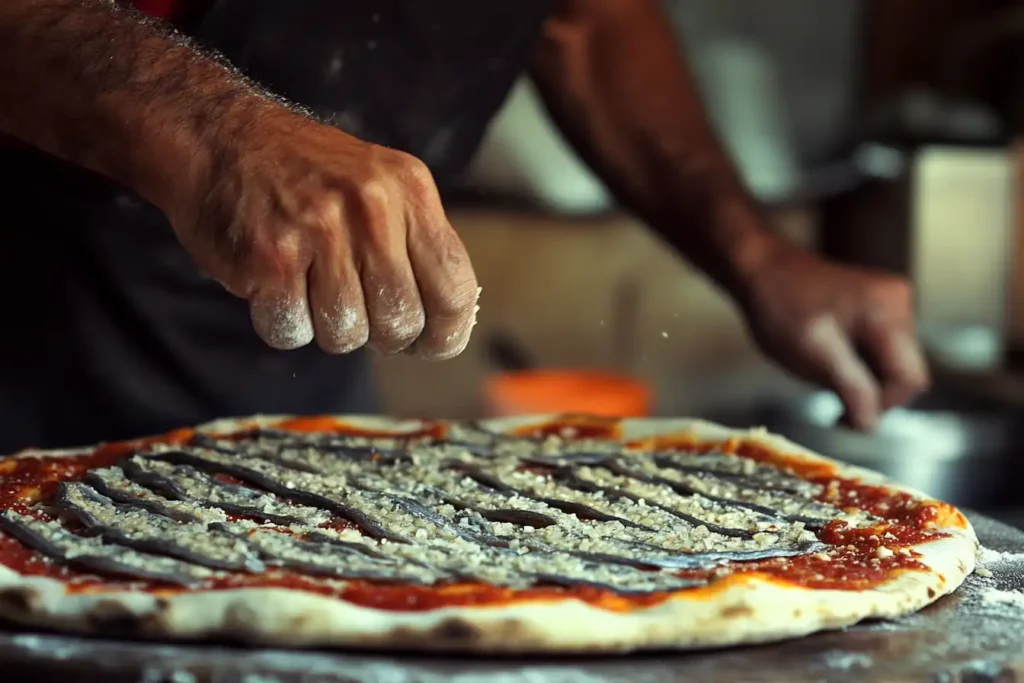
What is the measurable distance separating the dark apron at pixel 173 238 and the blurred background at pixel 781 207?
48.8 inches

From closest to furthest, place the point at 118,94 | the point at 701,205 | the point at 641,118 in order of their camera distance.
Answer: the point at 118,94 → the point at 701,205 → the point at 641,118

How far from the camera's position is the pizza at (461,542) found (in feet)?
2.87

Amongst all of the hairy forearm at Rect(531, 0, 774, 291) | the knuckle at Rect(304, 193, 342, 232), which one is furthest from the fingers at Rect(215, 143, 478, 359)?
the hairy forearm at Rect(531, 0, 774, 291)

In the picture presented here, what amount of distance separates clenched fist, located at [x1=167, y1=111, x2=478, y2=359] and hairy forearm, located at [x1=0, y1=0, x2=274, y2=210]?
0.03 meters

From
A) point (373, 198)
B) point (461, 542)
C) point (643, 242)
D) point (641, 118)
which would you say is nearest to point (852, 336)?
point (641, 118)

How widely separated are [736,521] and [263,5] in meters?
0.88

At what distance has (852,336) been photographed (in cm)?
169

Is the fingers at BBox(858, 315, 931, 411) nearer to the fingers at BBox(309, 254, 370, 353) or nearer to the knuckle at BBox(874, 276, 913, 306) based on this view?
the knuckle at BBox(874, 276, 913, 306)

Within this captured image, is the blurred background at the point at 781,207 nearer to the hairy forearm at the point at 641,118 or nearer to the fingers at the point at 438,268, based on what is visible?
the hairy forearm at the point at 641,118

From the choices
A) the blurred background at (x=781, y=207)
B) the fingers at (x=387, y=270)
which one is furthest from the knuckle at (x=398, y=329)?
the blurred background at (x=781, y=207)

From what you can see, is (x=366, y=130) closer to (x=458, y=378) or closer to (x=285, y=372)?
(x=285, y=372)

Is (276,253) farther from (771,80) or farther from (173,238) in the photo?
(771,80)

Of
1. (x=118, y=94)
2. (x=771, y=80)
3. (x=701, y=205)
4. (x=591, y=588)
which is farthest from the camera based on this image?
(x=771, y=80)

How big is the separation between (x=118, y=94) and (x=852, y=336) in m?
1.07
